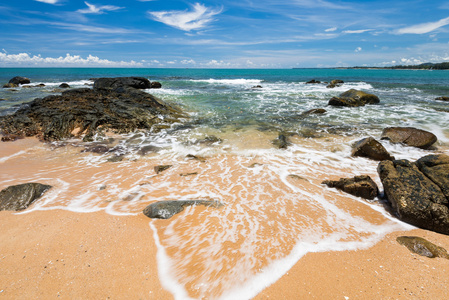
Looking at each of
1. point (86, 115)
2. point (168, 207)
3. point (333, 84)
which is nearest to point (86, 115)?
point (86, 115)

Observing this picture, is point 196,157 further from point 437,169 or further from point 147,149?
point 437,169

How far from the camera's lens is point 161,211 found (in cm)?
388

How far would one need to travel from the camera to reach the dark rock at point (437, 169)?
390 centimetres

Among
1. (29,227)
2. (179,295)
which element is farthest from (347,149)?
(29,227)

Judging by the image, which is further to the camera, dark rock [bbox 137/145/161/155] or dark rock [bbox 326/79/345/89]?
dark rock [bbox 326/79/345/89]

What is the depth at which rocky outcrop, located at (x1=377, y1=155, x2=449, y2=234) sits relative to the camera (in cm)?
360

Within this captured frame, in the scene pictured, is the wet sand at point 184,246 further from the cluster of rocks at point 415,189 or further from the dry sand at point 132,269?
the cluster of rocks at point 415,189

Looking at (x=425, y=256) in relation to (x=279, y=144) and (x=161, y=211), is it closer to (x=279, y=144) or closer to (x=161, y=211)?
(x=161, y=211)

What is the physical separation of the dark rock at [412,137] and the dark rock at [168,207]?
Answer: 7.90 metres

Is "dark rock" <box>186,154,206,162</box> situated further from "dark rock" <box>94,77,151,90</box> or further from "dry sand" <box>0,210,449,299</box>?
"dark rock" <box>94,77,151,90</box>

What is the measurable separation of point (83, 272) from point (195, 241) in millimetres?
1526

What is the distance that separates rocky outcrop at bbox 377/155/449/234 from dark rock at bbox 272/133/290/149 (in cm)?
337

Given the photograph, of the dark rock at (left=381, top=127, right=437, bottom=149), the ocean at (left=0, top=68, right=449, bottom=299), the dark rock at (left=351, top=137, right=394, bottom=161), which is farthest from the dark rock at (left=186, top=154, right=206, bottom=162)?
the dark rock at (left=381, top=127, right=437, bottom=149)

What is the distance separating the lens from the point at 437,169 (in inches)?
167
